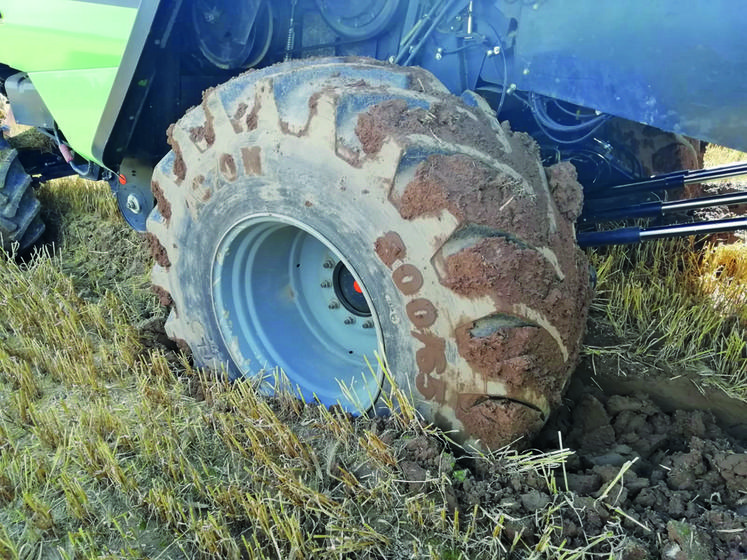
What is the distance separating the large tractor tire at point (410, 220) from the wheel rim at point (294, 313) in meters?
0.01

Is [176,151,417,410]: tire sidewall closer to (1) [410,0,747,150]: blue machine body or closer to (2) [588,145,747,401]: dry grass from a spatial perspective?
(1) [410,0,747,150]: blue machine body

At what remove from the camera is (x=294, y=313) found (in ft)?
7.65

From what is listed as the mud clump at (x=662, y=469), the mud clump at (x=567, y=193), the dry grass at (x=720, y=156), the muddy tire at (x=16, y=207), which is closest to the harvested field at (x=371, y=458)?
the mud clump at (x=662, y=469)

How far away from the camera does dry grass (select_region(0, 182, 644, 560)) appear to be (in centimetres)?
161

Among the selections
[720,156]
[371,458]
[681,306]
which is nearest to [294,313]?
[371,458]

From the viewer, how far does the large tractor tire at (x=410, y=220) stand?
1607mm

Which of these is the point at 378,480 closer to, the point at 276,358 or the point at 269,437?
the point at 269,437

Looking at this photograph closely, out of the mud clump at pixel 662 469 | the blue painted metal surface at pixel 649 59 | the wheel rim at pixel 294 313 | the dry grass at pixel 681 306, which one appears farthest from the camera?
the dry grass at pixel 681 306

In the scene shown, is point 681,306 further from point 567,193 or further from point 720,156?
point 720,156

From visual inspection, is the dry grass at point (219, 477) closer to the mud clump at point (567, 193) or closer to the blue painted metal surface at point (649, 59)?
the mud clump at point (567, 193)

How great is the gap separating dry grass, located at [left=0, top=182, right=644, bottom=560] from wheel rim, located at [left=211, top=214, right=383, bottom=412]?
13cm

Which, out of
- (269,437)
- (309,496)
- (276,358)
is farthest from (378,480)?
(276,358)

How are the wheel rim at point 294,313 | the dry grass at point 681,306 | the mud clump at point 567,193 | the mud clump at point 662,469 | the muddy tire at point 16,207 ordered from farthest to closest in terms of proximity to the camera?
the muddy tire at point 16,207 → the dry grass at point 681,306 → the wheel rim at point 294,313 → the mud clump at point 567,193 → the mud clump at point 662,469

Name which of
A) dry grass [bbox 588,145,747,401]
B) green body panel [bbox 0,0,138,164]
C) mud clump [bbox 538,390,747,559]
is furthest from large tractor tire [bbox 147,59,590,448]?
dry grass [bbox 588,145,747,401]
